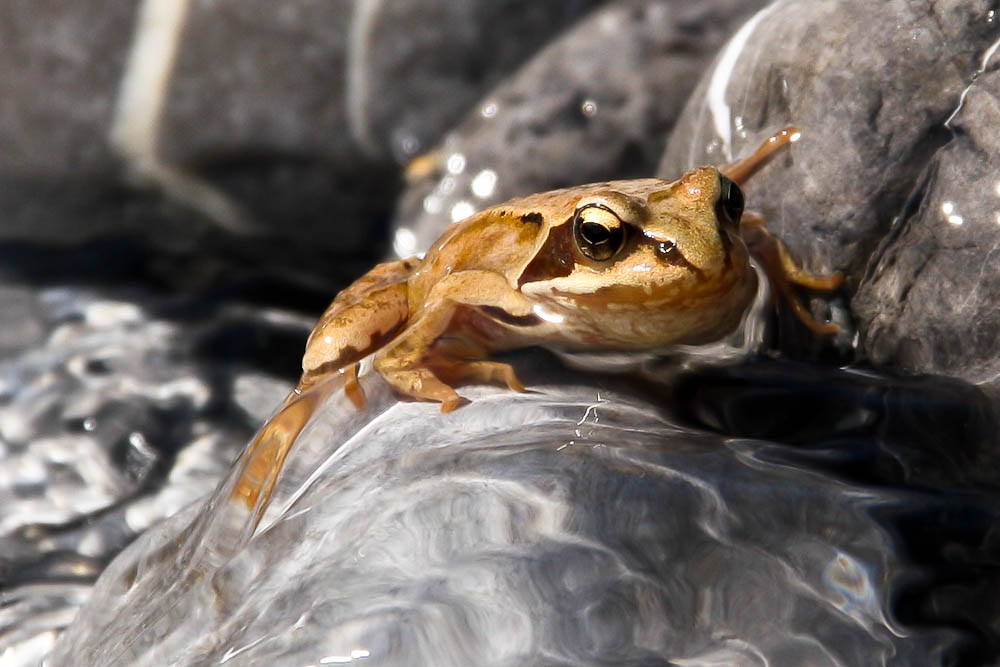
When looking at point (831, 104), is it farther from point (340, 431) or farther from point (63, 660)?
point (63, 660)

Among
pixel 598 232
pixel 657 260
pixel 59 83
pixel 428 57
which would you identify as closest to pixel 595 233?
pixel 598 232

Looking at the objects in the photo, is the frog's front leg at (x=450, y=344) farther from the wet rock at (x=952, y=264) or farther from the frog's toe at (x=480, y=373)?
the wet rock at (x=952, y=264)

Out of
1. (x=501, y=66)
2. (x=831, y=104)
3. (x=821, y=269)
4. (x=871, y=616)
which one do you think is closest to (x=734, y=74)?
(x=831, y=104)

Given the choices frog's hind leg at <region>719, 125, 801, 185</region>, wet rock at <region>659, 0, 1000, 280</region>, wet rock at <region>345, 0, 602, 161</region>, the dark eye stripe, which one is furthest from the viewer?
wet rock at <region>345, 0, 602, 161</region>

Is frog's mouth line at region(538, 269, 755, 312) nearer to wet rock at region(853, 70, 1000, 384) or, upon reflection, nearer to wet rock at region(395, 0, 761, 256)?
wet rock at region(853, 70, 1000, 384)

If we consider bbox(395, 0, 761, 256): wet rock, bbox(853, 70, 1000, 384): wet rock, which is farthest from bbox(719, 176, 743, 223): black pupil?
bbox(395, 0, 761, 256): wet rock

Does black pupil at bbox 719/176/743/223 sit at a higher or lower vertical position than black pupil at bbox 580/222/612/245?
higher
